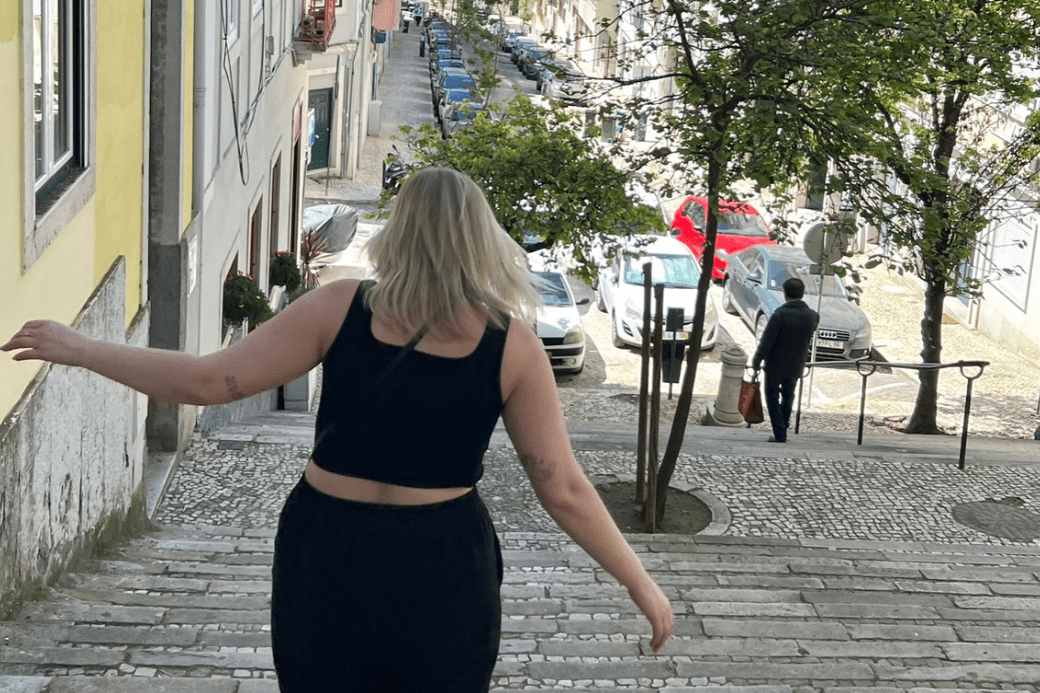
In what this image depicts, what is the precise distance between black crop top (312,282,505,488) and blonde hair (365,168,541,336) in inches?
2.1

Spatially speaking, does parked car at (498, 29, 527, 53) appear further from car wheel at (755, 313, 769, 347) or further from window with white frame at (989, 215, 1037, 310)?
car wheel at (755, 313, 769, 347)

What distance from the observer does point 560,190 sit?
36.6ft

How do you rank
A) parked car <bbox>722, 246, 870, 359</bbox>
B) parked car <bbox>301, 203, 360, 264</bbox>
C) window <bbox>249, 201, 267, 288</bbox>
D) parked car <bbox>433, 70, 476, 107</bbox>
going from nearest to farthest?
window <bbox>249, 201, 267, 288</bbox> → parked car <bbox>722, 246, 870, 359</bbox> → parked car <bbox>301, 203, 360, 264</bbox> → parked car <bbox>433, 70, 476, 107</bbox>

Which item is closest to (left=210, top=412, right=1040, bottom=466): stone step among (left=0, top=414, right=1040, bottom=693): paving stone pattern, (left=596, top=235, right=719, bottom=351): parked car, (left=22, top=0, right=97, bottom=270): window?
(left=0, top=414, right=1040, bottom=693): paving stone pattern

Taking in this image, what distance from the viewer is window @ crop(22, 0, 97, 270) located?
5.38m

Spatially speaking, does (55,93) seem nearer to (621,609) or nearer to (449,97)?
(621,609)

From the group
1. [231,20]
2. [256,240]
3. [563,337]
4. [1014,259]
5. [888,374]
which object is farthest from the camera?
[1014,259]

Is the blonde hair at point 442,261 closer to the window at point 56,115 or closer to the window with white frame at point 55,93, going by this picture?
the window at point 56,115

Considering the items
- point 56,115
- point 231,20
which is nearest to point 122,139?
point 56,115

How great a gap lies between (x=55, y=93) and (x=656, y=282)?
1491 centimetres

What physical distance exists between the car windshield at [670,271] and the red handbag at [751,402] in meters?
7.01

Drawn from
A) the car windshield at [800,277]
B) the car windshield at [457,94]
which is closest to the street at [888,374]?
the car windshield at [800,277]

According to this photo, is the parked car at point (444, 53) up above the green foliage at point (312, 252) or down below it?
above

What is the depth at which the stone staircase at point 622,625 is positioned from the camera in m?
4.70
